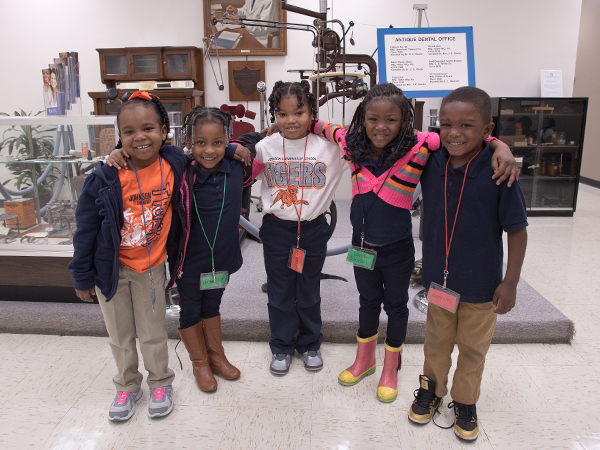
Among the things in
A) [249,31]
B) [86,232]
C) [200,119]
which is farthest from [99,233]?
[249,31]

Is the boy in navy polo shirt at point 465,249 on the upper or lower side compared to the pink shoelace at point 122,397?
upper

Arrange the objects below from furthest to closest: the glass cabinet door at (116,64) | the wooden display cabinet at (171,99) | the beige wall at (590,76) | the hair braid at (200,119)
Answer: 1. the beige wall at (590,76)
2. the glass cabinet door at (116,64)
3. the wooden display cabinet at (171,99)
4. the hair braid at (200,119)

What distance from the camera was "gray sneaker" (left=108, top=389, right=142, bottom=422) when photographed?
5.43 ft

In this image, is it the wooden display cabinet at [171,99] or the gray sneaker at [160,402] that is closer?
the gray sneaker at [160,402]

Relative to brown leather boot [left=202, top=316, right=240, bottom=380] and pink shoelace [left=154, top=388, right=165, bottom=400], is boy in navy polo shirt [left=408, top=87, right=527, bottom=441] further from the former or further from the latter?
pink shoelace [left=154, top=388, right=165, bottom=400]

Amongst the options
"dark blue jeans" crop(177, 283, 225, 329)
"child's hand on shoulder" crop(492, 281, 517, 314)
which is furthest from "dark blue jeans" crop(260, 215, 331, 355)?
"child's hand on shoulder" crop(492, 281, 517, 314)

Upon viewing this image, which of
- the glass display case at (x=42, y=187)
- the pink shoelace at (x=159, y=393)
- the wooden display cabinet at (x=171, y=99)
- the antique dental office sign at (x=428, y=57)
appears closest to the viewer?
the pink shoelace at (x=159, y=393)

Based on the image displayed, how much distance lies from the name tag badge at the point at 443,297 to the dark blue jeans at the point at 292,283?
0.53 meters

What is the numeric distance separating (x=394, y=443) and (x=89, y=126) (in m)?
1.98

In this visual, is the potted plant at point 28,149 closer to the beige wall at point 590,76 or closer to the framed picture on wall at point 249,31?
the framed picture on wall at point 249,31

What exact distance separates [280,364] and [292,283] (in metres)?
0.38

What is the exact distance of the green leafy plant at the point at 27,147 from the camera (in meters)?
2.21

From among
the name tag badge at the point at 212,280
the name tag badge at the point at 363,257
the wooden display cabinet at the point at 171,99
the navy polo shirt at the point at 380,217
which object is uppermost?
the wooden display cabinet at the point at 171,99

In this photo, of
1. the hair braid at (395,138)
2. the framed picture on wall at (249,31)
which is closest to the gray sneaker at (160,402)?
the hair braid at (395,138)
